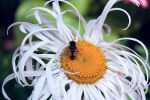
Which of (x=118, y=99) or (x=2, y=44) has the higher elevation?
(x=2, y=44)

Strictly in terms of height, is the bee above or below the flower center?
above

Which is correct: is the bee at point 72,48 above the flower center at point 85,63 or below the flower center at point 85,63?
above

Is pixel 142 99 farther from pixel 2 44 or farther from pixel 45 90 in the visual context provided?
pixel 2 44

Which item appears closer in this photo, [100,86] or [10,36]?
[100,86]

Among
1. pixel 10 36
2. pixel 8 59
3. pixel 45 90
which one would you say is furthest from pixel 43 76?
pixel 10 36
